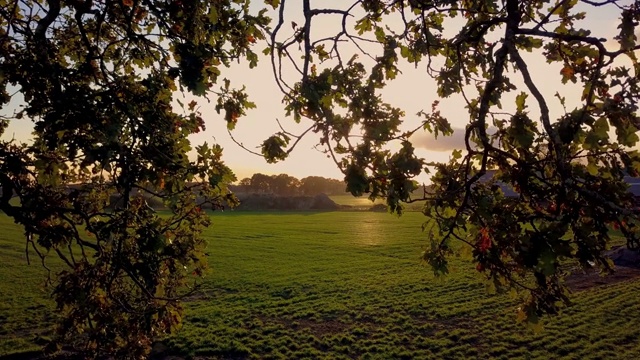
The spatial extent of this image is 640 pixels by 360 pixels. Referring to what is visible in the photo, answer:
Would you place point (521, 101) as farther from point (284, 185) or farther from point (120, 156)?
point (284, 185)

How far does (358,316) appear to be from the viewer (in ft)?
63.6

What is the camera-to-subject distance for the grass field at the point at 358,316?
15305 millimetres

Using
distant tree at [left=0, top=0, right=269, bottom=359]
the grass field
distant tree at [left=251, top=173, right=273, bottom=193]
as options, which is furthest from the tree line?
distant tree at [left=0, top=0, right=269, bottom=359]

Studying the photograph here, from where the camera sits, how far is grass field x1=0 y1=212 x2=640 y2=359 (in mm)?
15305

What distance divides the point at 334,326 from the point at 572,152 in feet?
50.1

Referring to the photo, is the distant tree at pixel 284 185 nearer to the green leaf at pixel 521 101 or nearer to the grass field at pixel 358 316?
the grass field at pixel 358 316

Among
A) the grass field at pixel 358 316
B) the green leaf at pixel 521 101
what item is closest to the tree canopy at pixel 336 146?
the green leaf at pixel 521 101

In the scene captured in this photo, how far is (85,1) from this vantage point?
6.84 meters

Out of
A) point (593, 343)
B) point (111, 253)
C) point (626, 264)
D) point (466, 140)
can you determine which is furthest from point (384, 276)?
point (466, 140)

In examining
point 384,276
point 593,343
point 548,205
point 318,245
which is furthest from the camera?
point 318,245

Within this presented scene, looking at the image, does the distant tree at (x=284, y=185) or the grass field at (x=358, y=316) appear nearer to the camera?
the grass field at (x=358, y=316)

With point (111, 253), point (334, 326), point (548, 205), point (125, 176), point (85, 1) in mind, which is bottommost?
point (334, 326)

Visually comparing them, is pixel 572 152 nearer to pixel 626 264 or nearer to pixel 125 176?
pixel 125 176

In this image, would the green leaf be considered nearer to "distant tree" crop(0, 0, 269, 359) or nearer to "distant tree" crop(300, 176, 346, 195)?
"distant tree" crop(0, 0, 269, 359)
